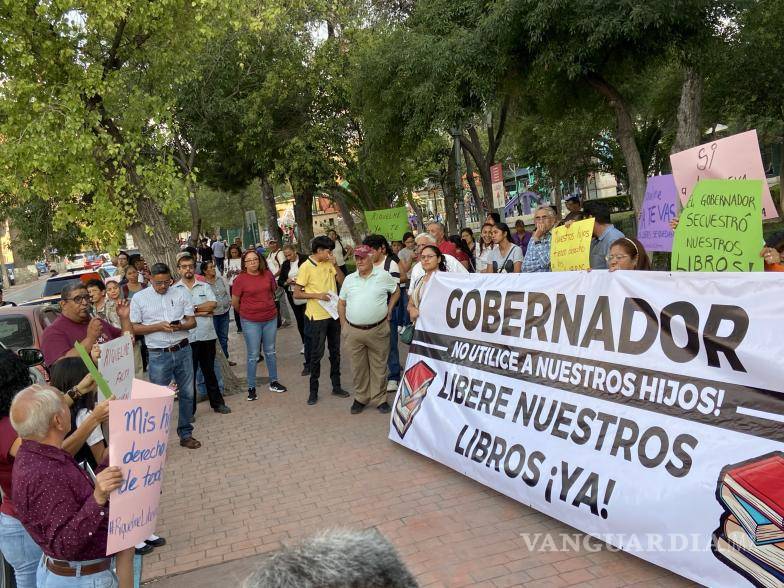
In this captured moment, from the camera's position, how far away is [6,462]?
321 cm

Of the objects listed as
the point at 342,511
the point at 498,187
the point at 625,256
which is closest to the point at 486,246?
the point at 625,256

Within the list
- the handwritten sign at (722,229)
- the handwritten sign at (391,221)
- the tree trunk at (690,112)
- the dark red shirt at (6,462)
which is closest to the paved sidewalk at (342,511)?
the dark red shirt at (6,462)

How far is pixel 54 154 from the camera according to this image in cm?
774

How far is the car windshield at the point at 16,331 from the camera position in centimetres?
830

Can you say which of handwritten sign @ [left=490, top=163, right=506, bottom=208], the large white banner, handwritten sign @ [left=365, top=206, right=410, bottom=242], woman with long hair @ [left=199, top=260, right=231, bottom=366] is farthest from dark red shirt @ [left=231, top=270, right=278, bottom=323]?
handwritten sign @ [left=490, top=163, right=506, bottom=208]

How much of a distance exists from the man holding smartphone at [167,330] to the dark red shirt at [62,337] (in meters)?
0.91

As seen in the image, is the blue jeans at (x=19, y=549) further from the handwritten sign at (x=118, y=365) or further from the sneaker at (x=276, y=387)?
the sneaker at (x=276, y=387)

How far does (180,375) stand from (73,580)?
4.42 meters

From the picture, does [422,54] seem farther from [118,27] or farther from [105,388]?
[105,388]

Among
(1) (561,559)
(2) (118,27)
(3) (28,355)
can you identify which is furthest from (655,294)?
(2) (118,27)

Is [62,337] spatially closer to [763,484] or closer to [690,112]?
[763,484]

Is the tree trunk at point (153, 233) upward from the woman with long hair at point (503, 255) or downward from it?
upward

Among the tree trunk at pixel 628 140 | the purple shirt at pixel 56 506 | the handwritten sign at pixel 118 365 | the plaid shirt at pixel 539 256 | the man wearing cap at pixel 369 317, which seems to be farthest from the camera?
the tree trunk at pixel 628 140

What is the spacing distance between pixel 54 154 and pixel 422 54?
7218 mm
